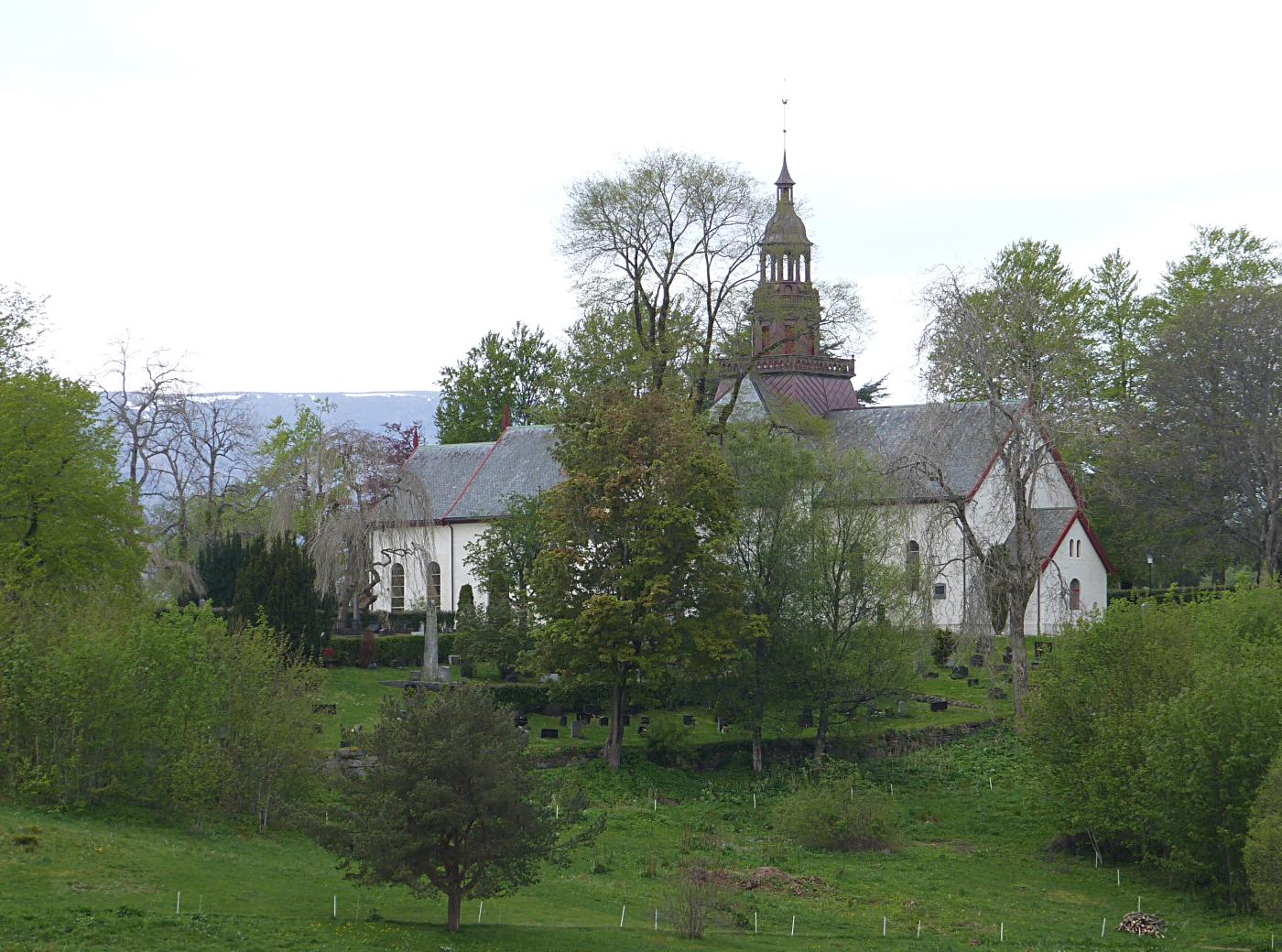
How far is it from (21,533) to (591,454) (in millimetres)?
13559

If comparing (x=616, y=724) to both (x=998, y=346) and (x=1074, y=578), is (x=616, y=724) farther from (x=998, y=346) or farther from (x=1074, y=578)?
(x=1074, y=578)

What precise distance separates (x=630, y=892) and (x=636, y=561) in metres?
11.7

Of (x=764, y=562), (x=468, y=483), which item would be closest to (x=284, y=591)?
(x=764, y=562)

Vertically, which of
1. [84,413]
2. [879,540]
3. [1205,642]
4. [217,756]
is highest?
[84,413]

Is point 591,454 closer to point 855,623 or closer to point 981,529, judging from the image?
point 855,623

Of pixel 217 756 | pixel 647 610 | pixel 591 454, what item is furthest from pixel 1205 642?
pixel 217 756

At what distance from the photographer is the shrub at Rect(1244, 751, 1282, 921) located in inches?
976

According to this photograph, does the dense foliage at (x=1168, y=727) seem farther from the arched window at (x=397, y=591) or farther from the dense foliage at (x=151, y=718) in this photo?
the arched window at (x=397, y=591)

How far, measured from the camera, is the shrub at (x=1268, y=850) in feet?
81.4

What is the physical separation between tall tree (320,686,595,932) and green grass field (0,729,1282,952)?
971 mm

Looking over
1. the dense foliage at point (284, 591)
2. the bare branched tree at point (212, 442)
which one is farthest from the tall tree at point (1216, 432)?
the bare branched tree at point (212, 442)

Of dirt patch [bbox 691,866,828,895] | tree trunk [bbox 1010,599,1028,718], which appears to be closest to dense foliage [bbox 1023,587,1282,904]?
tree trunk [bbox 1010,599,1028,718]

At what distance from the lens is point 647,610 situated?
3662 centimetres

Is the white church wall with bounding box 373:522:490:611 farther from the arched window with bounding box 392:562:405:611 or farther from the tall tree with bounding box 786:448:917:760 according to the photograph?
the tall tree with bounding box 786:448:917:760
